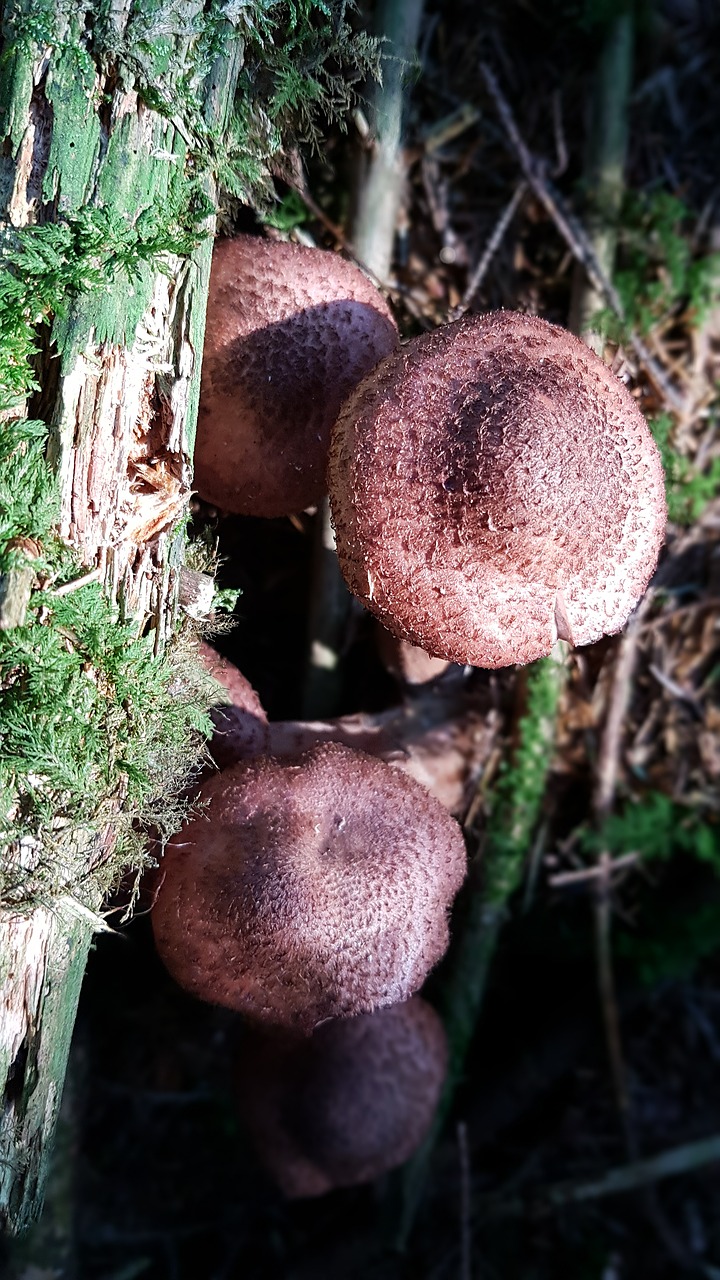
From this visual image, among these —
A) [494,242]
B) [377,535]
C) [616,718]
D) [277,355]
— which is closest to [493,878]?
[616,718]

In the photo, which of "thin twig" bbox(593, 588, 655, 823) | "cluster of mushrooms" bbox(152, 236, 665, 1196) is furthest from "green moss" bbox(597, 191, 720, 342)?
"cluster of mushrooms" bbox(152, 236, 665, 1196)

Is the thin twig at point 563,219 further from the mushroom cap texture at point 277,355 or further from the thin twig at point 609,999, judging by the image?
the thin twig at point 609,999

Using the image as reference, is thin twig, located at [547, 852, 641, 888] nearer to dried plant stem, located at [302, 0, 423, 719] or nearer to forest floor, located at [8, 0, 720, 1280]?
forest floor, located at [8, 0, 720, 1280]

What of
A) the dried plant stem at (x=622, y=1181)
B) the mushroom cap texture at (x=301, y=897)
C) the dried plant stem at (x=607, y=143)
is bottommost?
the dried plant stem at (x=622, y=1181)

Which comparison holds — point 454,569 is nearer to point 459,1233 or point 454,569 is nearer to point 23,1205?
point 23,1205

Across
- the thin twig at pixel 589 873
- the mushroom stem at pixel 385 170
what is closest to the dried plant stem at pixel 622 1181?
the thin twig at pixel 589 873

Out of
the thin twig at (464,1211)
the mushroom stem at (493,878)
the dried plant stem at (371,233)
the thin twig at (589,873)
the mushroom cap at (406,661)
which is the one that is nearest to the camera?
the dried plant stem at (371,233)
